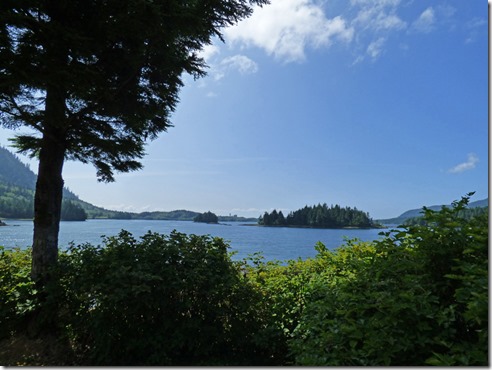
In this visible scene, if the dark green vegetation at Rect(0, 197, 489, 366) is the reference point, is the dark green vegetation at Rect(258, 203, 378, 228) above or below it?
above

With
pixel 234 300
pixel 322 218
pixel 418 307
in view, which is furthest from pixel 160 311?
pixel 322 218

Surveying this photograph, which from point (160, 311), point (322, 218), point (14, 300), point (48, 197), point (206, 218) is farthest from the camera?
point (322, 218)

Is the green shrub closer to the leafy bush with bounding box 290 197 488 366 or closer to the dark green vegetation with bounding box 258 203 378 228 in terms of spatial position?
the leafy bush with bounding box 290 197 488 366

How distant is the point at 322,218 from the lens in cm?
1081

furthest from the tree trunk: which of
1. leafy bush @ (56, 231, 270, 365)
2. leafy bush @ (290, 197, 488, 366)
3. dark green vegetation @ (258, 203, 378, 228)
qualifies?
dark green vegetation @ (258, 203, 378, 228)

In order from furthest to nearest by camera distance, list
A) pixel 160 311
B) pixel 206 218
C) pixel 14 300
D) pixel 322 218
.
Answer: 1. pixel 322 218
2. pixel 206 218
3. pixel 14 300
4. pixel 160 311

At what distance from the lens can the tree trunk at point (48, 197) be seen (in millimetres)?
3836

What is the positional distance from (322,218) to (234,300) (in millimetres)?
7989

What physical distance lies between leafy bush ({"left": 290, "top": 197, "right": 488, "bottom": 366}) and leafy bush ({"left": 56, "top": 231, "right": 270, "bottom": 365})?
3.95ft

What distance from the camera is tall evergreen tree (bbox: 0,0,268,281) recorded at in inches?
126

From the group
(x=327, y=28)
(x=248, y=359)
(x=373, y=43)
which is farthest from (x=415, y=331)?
(x=327, y=28)

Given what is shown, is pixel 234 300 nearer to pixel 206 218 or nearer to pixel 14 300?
pixel 14 300

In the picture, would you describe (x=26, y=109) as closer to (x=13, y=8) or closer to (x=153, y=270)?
(x=13, y=8)

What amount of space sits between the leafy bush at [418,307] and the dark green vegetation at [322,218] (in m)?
5.32
